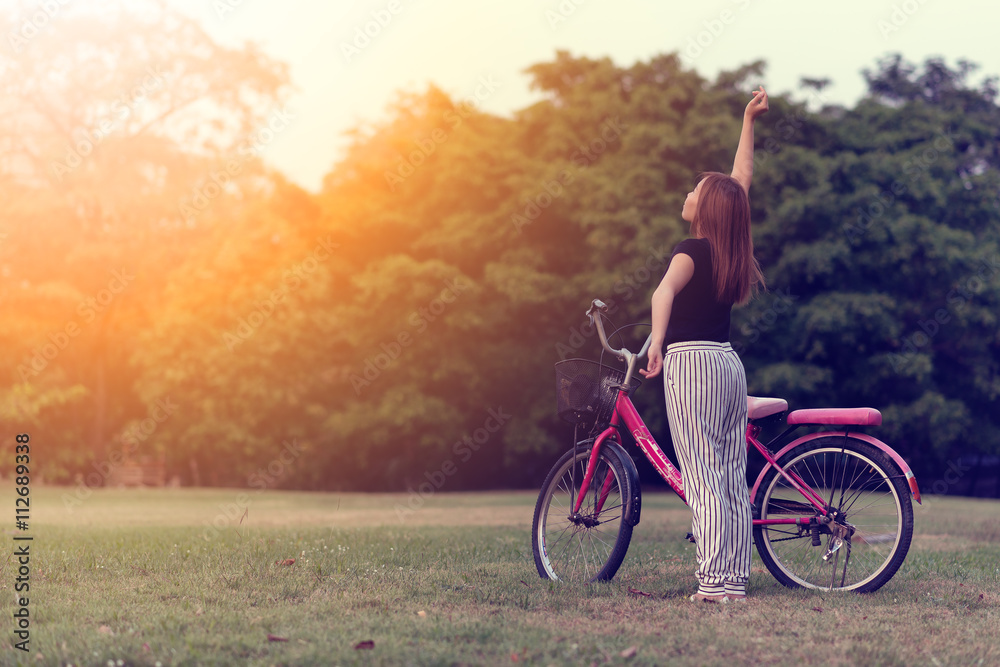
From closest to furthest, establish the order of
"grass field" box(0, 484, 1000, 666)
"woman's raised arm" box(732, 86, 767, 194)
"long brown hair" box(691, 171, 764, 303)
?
1. "grass field" box(0, 484, 1000, 666)
2. "long brown hair" box(691, 171, 764, 303)
3. "woman's raised arm" box(732, 86, 767, 194)

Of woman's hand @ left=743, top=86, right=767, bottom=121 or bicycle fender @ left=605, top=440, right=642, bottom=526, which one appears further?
woman's hand @ left=743, top=86, right=767, bottom=121

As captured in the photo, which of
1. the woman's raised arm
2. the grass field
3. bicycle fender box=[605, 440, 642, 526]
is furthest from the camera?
the woman's raised arm

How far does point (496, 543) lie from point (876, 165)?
56.5 feet

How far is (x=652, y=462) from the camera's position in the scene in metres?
4.93

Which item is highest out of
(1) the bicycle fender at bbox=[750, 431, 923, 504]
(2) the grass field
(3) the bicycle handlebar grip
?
(3) the bicycle handlebar grip

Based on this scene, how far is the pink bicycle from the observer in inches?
181

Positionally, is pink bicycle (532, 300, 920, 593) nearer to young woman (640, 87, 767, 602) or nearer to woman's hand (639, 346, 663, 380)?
young woman (640, 87, 767, 602)

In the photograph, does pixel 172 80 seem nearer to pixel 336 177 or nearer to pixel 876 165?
pixel 336 177

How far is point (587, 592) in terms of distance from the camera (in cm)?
448

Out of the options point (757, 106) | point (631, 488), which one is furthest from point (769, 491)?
point (757, 106)

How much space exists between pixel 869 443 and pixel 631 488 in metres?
1.14

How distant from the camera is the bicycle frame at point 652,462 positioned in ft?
15.4

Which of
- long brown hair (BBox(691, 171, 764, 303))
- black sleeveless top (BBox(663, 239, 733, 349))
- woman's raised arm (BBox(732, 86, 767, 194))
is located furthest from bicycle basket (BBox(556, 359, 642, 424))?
woman's raised arm (BBox(732, 86, 767, 194))

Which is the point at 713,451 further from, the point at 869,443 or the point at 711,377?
the point at 869,443
